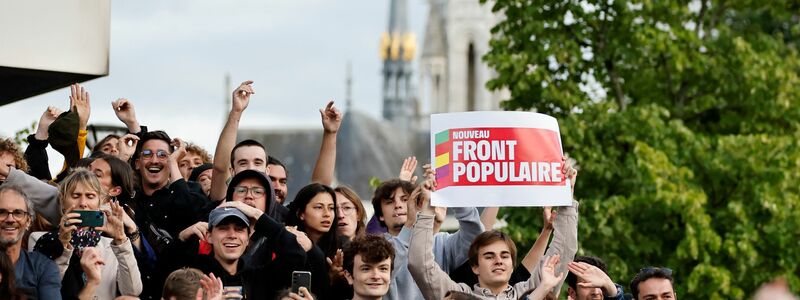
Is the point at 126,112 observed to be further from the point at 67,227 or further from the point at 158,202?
the point at 67,227

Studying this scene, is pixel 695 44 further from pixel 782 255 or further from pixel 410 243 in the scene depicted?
pixel 410 243

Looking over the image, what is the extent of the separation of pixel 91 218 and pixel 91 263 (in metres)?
0.27

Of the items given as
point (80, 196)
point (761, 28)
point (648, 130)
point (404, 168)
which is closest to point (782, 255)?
point (648, 130)

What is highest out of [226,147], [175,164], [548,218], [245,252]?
[226,147]

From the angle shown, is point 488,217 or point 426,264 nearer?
point 426,264

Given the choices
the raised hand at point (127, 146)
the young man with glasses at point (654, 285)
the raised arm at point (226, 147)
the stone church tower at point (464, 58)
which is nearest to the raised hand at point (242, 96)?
the raised arm at point (226, 147)

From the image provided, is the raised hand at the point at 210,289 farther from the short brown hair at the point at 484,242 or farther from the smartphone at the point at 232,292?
the short brown hair at the point at 484,242

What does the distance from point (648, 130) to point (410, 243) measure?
48.0 ft

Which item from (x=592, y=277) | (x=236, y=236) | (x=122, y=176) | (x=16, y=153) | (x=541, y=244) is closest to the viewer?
(x=236, y=236)

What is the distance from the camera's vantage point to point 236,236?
898cm

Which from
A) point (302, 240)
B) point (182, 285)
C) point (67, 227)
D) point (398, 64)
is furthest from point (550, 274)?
point (398, 64)

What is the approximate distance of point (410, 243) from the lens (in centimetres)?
941

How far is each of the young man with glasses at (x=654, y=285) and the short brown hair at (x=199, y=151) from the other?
11.1 ft

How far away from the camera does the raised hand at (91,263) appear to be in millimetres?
8602
